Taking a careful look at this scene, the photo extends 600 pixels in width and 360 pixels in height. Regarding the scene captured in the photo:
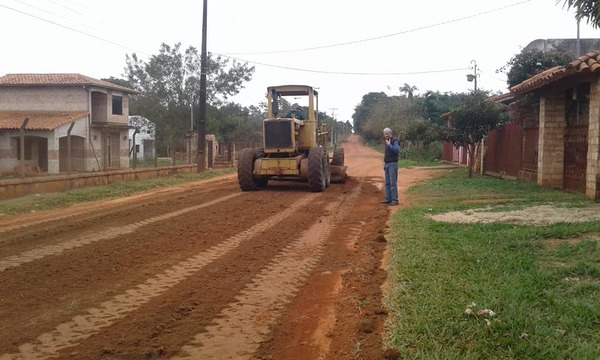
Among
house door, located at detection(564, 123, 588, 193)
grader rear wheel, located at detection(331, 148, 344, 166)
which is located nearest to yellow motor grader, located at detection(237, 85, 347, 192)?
grader rear wheel, located at detection(331, 148, 344, 166)

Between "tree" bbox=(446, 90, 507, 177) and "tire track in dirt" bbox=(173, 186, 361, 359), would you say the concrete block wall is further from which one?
"tire track in dirt" bbox=(173, 186, 361, 359)

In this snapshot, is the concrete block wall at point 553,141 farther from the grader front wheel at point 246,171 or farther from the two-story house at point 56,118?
the two-story house at point 56,118

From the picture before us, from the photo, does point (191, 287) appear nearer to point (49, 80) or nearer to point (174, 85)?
point (49, 80)

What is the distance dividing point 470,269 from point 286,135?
11031 millimetres

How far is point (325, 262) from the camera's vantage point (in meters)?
7.16

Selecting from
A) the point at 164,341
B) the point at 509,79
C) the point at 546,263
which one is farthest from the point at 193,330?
the point at 509,79

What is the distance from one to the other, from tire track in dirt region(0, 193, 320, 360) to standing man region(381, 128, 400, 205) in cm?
639

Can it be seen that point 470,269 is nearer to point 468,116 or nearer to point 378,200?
point 378,200

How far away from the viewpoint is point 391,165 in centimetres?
1348

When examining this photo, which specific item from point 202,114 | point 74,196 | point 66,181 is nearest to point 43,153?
point 202,114

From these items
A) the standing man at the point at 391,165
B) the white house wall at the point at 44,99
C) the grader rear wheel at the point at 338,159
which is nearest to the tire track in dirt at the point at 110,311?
the standing man at the point at 391,165

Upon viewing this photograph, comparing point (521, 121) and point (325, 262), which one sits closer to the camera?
point (325, 262)

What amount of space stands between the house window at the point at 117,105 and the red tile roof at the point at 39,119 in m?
3.76

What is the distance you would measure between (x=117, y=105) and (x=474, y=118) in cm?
2551
